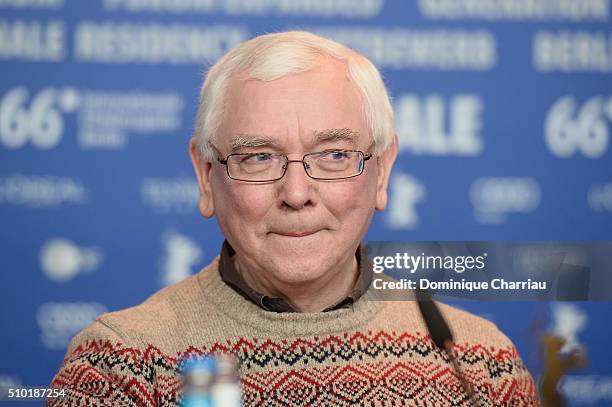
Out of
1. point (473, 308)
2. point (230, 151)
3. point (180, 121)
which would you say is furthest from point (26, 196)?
point (473, 308)

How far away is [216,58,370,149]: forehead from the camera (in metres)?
1.31

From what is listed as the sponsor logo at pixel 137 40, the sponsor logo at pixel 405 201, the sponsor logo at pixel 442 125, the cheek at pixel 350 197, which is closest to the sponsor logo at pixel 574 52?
the sponsor logo at pixel 442 125

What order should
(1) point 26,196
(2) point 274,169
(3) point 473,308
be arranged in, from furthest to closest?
(1) point 26,196 < (3) point 473,308 < (2) point 274,169

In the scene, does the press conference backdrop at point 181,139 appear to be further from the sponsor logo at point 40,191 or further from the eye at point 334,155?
the eye at point 334,155

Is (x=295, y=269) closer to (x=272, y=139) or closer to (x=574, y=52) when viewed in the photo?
(x=272, y=139)

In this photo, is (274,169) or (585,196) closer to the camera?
(274,169)

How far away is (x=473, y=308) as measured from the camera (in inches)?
66.8

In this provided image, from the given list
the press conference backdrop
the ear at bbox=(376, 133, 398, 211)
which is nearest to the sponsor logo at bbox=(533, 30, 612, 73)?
the press conference backdrop

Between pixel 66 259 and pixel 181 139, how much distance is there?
398 mm

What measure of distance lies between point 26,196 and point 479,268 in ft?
3.89

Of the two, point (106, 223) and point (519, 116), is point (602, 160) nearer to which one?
point (519, 116)

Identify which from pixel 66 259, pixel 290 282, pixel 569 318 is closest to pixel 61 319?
pixel 66 259

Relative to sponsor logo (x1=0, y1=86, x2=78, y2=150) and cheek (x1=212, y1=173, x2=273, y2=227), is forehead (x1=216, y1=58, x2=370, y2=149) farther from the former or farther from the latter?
sponsor logo (x1=0, y1=86, x2=78, y2=150)

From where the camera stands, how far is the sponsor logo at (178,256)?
7.04 ft
